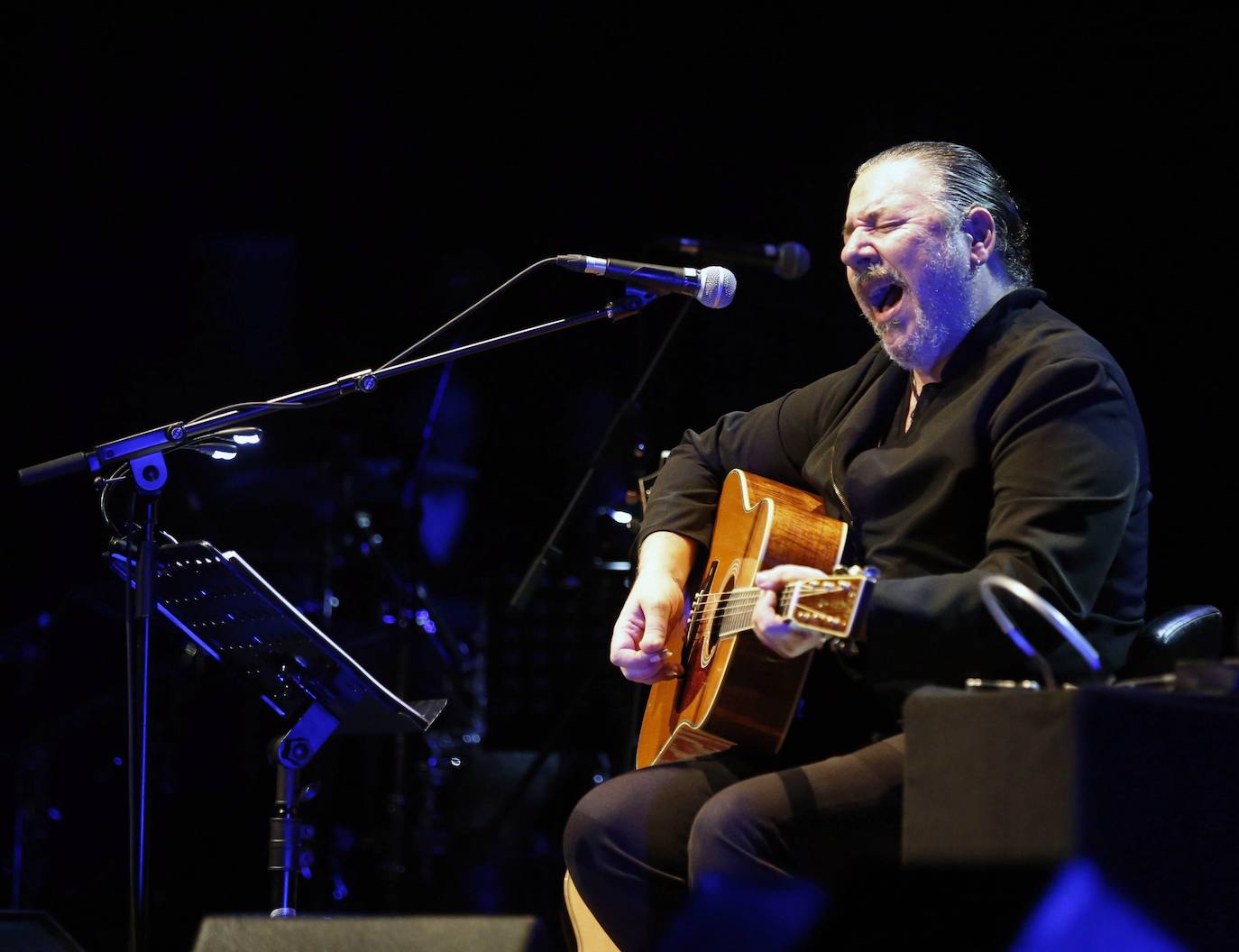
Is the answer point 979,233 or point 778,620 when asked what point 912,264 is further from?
point 778,620

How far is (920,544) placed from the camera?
2492mm

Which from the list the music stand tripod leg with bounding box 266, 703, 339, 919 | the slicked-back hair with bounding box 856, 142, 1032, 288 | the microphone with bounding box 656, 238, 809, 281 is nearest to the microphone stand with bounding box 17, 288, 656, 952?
the music stand tripod leg with bounding box 266, 703, 339, 919

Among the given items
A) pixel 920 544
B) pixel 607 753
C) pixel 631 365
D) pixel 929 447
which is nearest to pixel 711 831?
pixel 920 544

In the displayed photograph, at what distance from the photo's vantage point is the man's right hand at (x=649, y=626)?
280 centimetres

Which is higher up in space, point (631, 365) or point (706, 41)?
point (706, 41)

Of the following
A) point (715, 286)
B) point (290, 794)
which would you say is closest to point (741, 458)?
point (715, 286)

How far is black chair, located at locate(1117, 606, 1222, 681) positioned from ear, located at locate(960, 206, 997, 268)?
2.75 ft

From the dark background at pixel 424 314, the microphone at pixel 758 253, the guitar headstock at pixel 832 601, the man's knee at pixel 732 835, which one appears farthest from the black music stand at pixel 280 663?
the microphone at pixel 758 253

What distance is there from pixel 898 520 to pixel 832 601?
45 centimetres

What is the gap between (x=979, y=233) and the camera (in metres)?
2.79

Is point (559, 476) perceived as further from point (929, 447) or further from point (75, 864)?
point (929, 447)

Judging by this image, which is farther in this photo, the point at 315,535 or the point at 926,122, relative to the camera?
the point at 315,535

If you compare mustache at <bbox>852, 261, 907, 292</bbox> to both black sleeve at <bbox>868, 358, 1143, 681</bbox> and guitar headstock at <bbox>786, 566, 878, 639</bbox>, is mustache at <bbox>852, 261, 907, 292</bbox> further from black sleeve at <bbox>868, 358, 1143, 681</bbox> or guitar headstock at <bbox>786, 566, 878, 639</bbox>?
guitar headstock at <bbox>786, 566, 878, 639</bbox>

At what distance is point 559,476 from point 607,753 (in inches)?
51.9
